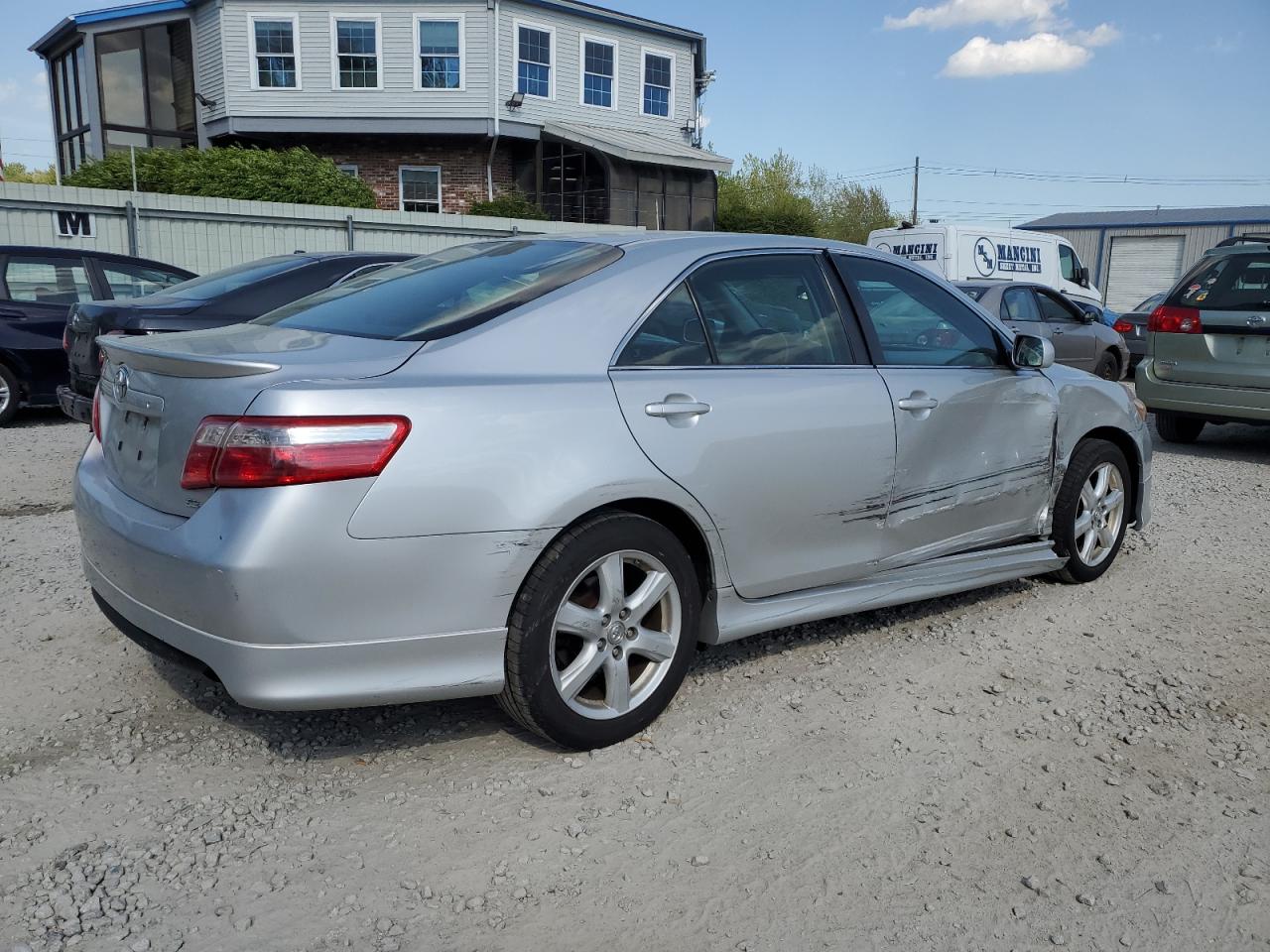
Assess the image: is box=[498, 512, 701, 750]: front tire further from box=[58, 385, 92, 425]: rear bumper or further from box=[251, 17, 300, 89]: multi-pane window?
box=[251, 17, 300, 89]: multi-pane window

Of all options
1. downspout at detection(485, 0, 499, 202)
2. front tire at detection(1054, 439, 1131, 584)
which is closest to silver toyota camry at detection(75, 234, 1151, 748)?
front tire at detection(1054, 439, 1131, 584)

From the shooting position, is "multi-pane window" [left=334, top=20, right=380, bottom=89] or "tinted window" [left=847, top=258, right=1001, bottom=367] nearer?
"tinted window" [left=847, top=258, right=1001, bottom=367]

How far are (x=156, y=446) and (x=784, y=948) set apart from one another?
2143 millimetres

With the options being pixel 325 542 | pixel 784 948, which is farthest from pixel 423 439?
pixel 784 948

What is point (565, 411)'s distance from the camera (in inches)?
122

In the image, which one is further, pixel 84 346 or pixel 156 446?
A: pixel 84 346

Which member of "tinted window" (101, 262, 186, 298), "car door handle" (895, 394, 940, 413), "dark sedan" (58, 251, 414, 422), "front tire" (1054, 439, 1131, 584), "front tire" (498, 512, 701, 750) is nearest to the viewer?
"front tire" (498, 512, 701, 750)

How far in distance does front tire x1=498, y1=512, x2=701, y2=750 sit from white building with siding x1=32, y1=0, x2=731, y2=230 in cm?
2266

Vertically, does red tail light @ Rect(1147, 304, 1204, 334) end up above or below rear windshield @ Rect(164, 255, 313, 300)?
below

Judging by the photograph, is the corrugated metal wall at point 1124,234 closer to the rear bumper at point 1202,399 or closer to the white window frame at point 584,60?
the white window frame at point 584,60

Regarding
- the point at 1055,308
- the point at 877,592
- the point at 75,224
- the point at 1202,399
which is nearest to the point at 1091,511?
the point at 877,592

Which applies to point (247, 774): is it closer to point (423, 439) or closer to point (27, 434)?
point (423, 439)

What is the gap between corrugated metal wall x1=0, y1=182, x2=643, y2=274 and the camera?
14.4 meters

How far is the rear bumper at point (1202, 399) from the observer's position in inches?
334
